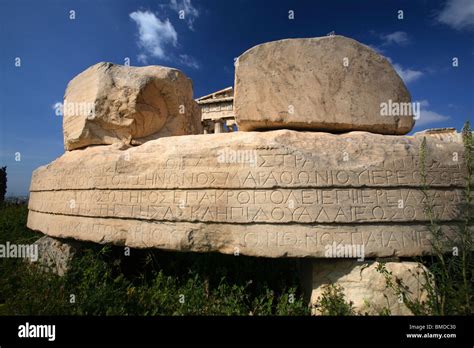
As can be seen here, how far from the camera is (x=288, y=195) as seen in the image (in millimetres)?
2213

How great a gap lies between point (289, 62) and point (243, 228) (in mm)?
1690

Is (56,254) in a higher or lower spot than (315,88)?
lower

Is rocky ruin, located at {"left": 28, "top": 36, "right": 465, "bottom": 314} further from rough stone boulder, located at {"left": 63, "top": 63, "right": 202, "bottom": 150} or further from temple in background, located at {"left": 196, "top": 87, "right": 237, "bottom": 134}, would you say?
temple in background, located at {"left": 196, "top": 87, "right": 237, "bottom": 134}

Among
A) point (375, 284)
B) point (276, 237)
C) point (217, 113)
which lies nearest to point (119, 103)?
point (276, 237)

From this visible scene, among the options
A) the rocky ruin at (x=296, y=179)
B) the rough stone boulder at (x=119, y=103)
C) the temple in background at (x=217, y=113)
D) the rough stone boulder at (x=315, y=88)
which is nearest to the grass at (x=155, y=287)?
the rocky ruin at (x=296, y=179)

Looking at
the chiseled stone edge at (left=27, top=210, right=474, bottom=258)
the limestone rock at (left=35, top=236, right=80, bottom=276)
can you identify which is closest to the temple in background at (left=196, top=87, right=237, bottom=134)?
the limestone rock at (left=35, top=236, right=80, bottom=276)

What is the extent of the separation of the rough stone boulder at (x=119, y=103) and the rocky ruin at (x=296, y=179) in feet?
1.48

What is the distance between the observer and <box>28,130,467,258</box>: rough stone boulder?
2174 millimetres

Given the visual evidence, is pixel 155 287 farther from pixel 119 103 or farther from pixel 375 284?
pixel 119 103

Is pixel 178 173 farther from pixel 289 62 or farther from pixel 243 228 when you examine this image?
pixel 289 62

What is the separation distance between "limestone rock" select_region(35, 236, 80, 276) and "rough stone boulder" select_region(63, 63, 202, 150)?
4.05 feet

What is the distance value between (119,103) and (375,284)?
327 cm

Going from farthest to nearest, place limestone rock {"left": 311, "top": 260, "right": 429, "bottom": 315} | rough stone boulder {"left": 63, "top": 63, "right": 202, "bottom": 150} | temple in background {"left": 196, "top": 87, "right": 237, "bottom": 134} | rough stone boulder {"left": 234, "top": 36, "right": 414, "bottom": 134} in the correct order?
temple in background {"left": 196, "top": 87, "right": 237, "bottom": 134} → rough stone boulder {"left": 63, "top": 63, "right": 202, "bottom": 150} → rough stone boulder {"left": 234, "top": 36, "right": 414, "bottom": 134} → limestone rock {"left": 311, "top": 260, "right": 429, "bottom": 315}

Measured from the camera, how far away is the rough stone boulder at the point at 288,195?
217 cm
